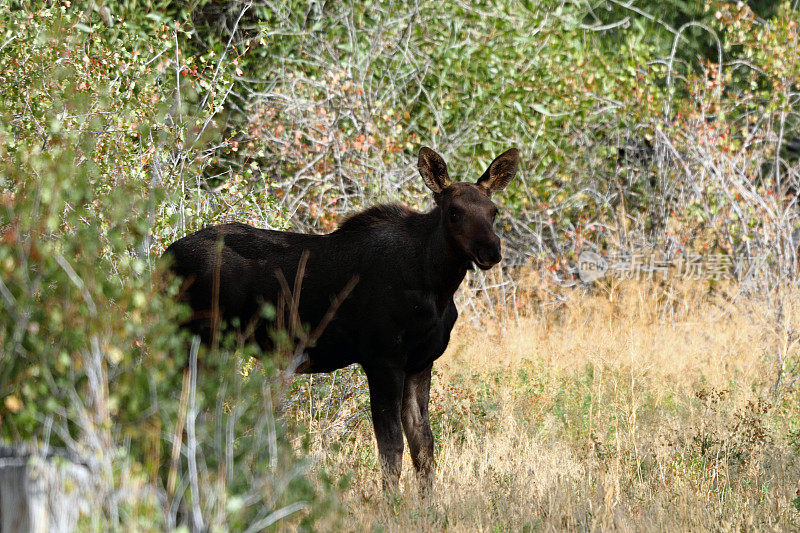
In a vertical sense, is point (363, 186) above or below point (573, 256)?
above

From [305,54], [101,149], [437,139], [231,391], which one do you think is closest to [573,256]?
[437,139]

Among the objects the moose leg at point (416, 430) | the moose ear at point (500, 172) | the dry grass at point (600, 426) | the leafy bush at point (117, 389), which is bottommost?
the dry grass at point (600, 426)

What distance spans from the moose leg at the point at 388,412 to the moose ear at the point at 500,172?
5.26 ft

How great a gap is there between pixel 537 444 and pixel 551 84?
815 centimetres

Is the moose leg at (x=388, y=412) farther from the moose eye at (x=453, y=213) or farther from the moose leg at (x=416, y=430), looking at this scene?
the moose eye at (x=453, y=213)

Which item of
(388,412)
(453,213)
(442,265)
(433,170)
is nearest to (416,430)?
(388,412)

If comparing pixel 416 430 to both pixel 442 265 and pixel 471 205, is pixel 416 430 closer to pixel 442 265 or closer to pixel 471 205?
pixel 442 265

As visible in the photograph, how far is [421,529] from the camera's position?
18.7ft

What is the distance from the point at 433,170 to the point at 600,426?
2.78 metres

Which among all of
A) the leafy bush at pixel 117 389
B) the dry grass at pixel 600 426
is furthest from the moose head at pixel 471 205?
the leafy bush at pixel 117 389

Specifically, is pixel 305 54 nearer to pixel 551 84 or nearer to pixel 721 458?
pixel 551 84

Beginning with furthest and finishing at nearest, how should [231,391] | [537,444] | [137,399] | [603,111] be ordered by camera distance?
[603,111] → [537,444] → [231,391] → [137,399]

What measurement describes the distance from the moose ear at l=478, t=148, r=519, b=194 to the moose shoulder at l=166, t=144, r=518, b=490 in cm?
1

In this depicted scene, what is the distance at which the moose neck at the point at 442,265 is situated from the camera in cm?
683
